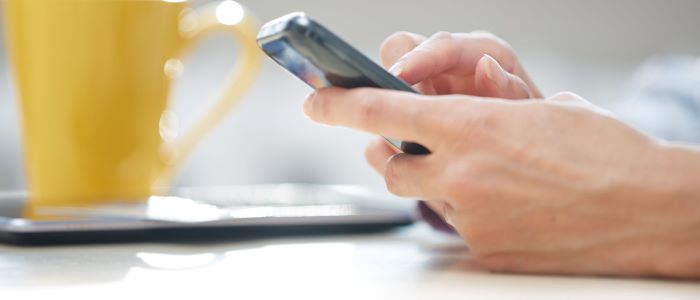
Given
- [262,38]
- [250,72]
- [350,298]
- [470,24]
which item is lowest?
[350,298]

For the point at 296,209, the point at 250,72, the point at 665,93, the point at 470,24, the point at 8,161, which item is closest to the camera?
the point at 296,209

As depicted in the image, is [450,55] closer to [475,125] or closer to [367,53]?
[475,125]

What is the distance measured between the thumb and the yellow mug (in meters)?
0.36

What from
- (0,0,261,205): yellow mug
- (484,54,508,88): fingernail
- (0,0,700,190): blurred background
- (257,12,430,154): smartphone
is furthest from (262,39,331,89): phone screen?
(0,0,700,190): blurred background

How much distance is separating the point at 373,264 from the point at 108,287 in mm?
159

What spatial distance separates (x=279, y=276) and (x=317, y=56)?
119 millimetres

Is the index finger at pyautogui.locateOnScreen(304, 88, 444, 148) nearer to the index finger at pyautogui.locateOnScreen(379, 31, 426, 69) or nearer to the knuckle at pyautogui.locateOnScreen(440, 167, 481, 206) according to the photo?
the knuckle at pyautogui.locateOnScreen(440, 167, 481, 206)

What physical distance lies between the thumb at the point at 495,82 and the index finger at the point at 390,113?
8 cm

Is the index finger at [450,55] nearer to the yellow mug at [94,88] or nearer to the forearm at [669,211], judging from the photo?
the forearm at [669,211]

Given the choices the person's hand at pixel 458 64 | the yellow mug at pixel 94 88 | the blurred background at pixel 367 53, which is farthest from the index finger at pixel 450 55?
the blurred background at pixel 367 53

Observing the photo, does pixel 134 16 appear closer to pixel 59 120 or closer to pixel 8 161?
pixel 59 120

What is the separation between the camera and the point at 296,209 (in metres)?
0.68

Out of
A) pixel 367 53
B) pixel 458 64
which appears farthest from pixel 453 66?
pixel 367 53

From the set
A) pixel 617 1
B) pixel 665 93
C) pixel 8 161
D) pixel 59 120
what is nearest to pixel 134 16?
pixel 59 120
